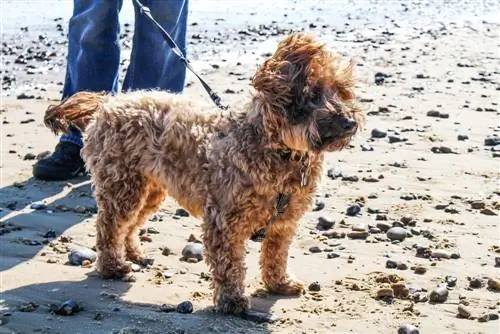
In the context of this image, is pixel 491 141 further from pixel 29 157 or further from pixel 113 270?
pixel 113 270

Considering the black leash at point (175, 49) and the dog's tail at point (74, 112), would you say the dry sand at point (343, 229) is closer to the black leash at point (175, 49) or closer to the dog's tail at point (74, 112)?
the black leash at point (175, 49)

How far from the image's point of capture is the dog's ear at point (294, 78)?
17.8 ft

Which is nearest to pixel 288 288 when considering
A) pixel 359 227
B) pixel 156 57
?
pixel 359 227

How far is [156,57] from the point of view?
8.44 m

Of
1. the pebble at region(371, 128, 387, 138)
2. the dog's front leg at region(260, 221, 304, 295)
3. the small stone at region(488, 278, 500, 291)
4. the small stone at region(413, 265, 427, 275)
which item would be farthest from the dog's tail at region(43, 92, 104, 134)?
the pebble at region(371, 128, 387, 138)

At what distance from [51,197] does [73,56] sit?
1429mm

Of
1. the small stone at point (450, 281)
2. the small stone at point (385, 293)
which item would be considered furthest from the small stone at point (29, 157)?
the small stone at point (450, 281)

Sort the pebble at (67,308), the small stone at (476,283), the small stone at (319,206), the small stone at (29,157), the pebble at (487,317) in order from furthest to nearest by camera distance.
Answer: the small stone at (29,157)
the small stone at (319,206)
the small stone at (476,283)
the pebble at (487,317)
the pebble at (67,308)

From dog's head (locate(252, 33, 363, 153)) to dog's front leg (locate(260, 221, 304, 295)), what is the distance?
2.79ft

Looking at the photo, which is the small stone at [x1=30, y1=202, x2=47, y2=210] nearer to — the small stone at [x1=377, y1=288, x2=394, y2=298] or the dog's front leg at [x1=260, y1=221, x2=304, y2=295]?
the dog's front leg at [x1=260, y1=221, x2=304, y2=295]

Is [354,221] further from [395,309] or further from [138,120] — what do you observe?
[138,120]

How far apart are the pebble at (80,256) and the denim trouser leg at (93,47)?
1.91 metres

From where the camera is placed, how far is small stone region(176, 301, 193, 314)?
5836 mm

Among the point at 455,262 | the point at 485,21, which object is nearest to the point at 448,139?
the point at 455,262
